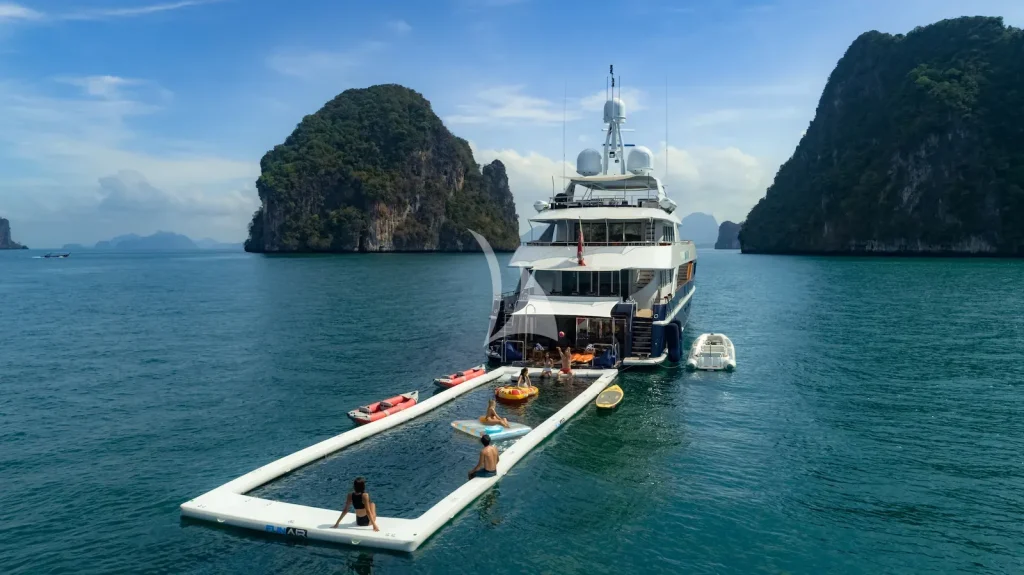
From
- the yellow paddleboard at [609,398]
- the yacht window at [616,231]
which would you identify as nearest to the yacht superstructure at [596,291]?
the yacht window at [616,231]

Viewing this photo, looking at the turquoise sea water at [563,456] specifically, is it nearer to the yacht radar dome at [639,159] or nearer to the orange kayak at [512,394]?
the orange kayak at [512,394]

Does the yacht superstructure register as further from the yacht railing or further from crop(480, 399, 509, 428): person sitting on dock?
crop(480, 399, 509, 428): person sitting on dock

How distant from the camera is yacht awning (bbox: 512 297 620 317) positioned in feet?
91.1

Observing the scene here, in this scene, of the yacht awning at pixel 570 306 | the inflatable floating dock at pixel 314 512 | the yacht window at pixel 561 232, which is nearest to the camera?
the inflatable floating dock at pixel 314 512

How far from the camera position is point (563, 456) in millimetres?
18109

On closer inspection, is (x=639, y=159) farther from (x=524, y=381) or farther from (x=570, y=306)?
(x=524, y=381)

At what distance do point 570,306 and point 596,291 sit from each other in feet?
8.94

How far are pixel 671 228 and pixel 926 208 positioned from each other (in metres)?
140

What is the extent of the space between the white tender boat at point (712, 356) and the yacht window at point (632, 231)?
20.3ft

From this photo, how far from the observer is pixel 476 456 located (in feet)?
58.7

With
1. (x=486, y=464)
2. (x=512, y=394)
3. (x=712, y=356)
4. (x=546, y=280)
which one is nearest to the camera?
(x=486, y=464)

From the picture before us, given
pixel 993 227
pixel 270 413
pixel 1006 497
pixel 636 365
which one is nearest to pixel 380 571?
pixel 270 413

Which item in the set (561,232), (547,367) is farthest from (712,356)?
(561,232)

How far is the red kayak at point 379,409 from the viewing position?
815 inches
